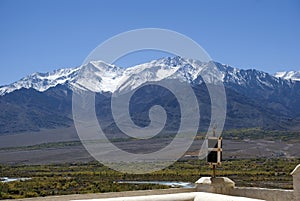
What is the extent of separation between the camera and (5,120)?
190500mm

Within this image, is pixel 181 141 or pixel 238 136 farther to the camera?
pixel 238 136

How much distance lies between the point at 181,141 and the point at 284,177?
60.3m

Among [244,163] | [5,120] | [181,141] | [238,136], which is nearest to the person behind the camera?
[244,163]

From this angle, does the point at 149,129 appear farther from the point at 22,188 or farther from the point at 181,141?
the point at 22,188

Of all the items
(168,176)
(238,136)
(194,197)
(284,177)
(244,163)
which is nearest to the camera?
(194,197)

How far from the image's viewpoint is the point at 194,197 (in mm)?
9742

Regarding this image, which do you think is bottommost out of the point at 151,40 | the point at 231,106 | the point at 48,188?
the point at 48,188

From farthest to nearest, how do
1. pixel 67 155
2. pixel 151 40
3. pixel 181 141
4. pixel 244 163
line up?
pixel 181 141 → pixel 67 155 → pixel 244 163 → pixel 151 40

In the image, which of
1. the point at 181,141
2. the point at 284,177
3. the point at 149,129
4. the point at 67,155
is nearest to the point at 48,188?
the point at 284,177

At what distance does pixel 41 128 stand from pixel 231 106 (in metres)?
76.8

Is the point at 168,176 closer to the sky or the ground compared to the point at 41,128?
closer to the ground

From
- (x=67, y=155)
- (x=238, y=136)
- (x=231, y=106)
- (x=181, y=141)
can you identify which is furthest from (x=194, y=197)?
(x=231, y=106)

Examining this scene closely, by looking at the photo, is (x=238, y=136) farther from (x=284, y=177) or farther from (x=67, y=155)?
(x=284, y=177)

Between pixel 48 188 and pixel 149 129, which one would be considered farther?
pixel 149 129
